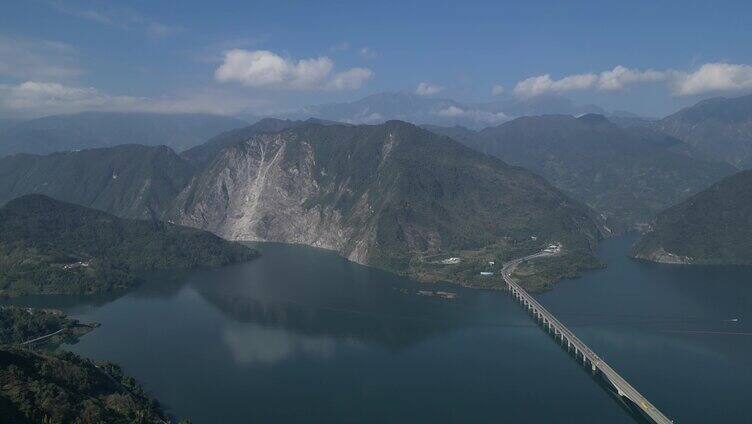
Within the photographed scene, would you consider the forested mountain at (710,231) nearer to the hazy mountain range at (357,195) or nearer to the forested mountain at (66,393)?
the hazy mountain range at (357,195)

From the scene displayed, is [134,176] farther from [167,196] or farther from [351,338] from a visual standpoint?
[351,338]

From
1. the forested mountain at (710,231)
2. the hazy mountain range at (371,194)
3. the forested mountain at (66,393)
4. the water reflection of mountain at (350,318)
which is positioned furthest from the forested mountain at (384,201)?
the forested mountain at (66,393)

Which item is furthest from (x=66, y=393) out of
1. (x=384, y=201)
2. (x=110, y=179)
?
(x=110, y=179)

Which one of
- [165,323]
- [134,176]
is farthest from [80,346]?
[134,176]

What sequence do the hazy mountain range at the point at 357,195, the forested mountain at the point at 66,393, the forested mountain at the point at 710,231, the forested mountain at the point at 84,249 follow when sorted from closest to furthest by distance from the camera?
1. the forested mountain at the point at 66,393
2. the forested mountain at the point at 84,249
3. the forested mountain at the point at 710,231
4. the hazy mountain range at the point at 357,195

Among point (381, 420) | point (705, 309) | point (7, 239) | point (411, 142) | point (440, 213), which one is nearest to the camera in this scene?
point (381, 420)

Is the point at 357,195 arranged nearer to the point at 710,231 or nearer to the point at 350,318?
the point at 350,318

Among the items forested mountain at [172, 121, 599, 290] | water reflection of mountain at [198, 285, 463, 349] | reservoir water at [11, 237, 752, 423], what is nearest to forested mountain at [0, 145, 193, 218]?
forested mountain at [172, 121, 599, 290]
